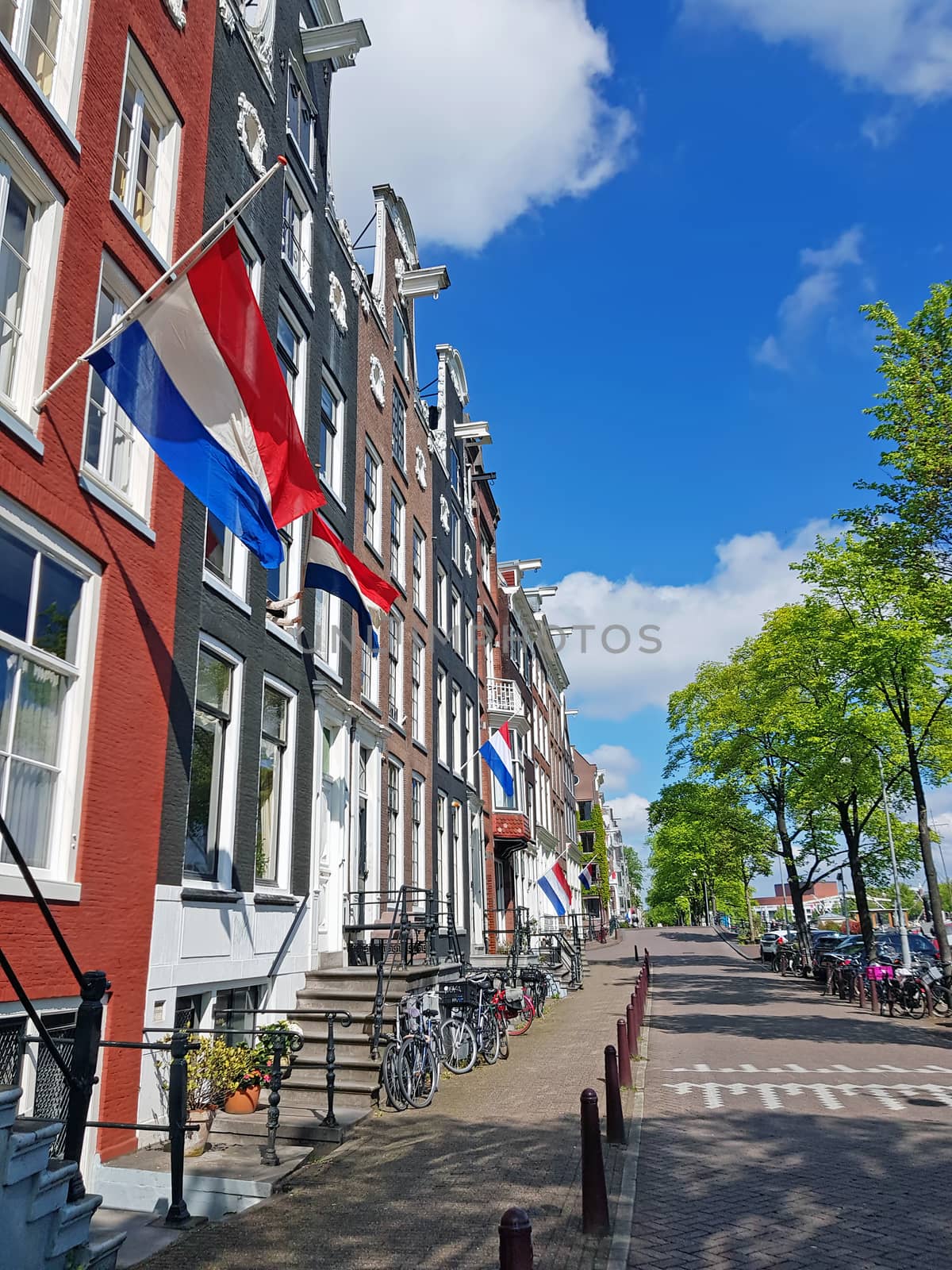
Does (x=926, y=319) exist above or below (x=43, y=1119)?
above

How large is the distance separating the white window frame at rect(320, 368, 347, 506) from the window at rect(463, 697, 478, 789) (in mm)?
12549

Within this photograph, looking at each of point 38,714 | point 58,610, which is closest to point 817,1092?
point 38,714

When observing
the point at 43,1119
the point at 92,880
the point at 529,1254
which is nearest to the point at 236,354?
the point at 92,880

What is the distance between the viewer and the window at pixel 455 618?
2789 centimetres

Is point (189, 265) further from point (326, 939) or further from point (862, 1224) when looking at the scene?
point (326, 939)

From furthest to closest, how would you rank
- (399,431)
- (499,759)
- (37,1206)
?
(499,759) → (399,431) → (37,1206)

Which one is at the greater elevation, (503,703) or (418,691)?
(503,703)

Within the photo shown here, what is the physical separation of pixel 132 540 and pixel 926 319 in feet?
52.2

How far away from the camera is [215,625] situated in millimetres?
11438

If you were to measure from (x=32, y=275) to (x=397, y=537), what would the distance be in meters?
13.9

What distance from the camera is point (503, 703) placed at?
34375mm

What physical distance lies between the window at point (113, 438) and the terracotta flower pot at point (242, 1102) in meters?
5.96

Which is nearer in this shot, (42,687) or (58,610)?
(42,687)

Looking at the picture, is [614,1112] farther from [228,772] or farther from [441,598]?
[441,598]
